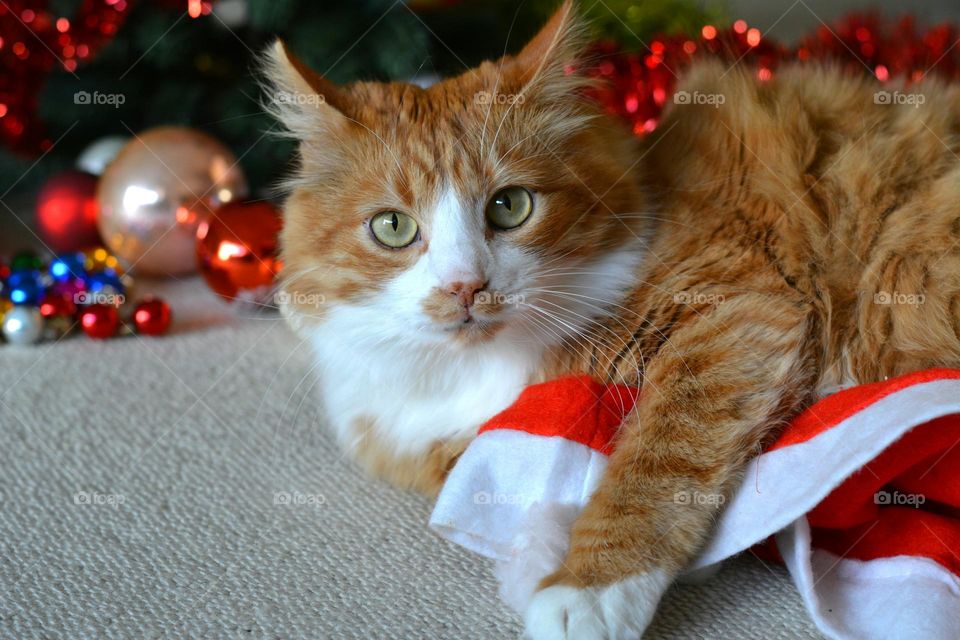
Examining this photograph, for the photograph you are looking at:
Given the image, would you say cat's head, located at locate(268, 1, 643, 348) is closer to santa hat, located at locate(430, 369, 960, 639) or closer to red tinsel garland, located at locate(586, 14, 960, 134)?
santa hat, located at locate(430, 369, 960, 639)

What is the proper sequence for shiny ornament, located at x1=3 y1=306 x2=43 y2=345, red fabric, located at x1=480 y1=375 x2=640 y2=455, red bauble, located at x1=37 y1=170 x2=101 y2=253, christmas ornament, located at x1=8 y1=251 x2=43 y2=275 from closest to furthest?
red fabric, located at x1=480 y1=375 x2=640 y2=455 < shiny ornament, located at x1=3 y1=306 x2=43 y2=345 < christmas ornament, located at x1=8 y1=251 x2=43 y2=275 < red bauble, located at x1=37 y1=170 x2=101 y2=253

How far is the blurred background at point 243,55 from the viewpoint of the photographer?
2551mm

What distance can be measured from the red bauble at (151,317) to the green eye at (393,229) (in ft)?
3.93

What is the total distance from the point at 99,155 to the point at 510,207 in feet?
6.67

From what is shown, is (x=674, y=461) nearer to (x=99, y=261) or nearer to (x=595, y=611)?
(x=595, y=611)

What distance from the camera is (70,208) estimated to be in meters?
2.78

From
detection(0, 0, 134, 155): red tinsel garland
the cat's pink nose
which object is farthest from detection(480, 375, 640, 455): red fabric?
detection(0, 0, 134, 155): red tinsel garland

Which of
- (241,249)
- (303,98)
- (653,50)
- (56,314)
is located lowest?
(56,314)

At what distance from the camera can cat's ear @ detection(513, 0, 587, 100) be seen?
143 cm

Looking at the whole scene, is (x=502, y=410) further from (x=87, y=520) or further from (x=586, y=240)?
(x=87, y=520)

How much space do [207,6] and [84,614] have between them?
208cm

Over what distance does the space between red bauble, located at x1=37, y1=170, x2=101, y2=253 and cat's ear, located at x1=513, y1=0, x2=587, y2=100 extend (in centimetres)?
183

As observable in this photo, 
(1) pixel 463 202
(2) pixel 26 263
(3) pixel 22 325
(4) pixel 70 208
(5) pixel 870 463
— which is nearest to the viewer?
(5) pixel 870 463

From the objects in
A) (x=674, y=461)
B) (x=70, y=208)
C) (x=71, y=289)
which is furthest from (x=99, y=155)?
(x=674, y=461)
